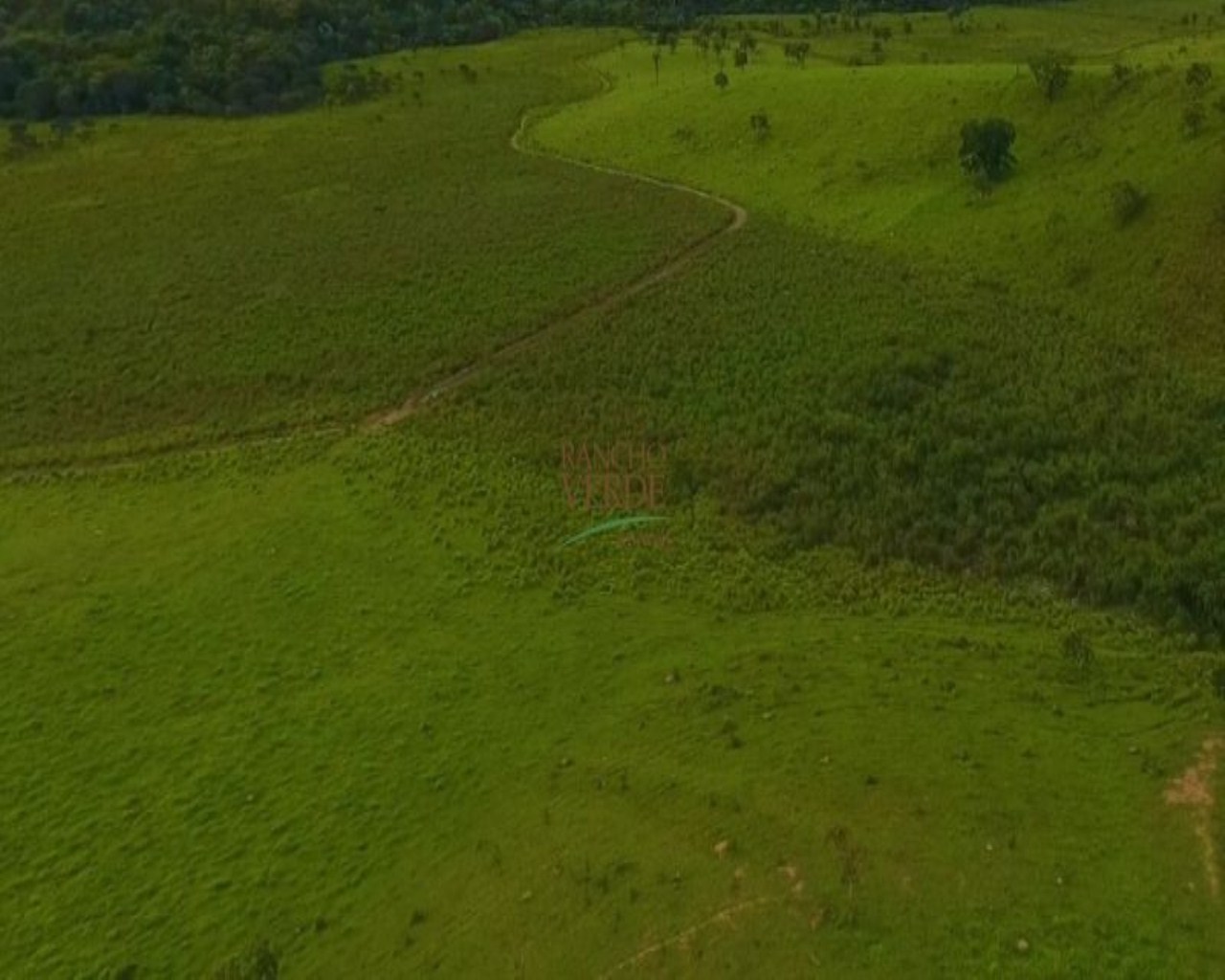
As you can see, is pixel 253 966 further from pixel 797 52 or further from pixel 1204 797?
pixel 797 52

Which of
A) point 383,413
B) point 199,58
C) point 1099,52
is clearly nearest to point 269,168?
point 199,58

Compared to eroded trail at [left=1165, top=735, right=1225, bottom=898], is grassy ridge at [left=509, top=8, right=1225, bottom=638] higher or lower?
higher

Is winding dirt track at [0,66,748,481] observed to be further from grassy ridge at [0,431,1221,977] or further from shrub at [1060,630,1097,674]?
shrub at [1060,630,1097,674]

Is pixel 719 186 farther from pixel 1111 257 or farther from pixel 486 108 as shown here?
pixel 486 108

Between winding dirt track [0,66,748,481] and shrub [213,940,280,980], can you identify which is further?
winding dirt track [0,66,748,481]

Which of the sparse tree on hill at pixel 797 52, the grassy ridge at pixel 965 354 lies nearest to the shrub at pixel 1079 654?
the grassy ridge at pixel 965 354

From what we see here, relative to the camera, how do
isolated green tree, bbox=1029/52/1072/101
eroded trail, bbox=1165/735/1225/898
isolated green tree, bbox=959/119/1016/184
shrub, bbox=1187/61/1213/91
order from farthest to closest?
isolated green tree, bbox=1029/52/1072/101 < isolated green tree, bbox=959/119/1016/184 < shrub, bbox=1187/61/1213/91 < eroded trail, bbox=1165/735/1225/898

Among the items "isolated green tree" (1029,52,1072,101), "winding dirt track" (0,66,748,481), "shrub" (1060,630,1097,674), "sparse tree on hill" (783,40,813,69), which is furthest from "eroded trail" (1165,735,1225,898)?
"sparse tree on hill" (783,40,813,69)

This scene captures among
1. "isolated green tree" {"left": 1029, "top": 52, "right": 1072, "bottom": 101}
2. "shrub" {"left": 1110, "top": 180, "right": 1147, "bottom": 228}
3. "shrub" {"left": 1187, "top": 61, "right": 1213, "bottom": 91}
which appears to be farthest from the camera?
"isolated green tree" {"left": 1029, "top": 52, "right": 1072, "bottom": 101}
